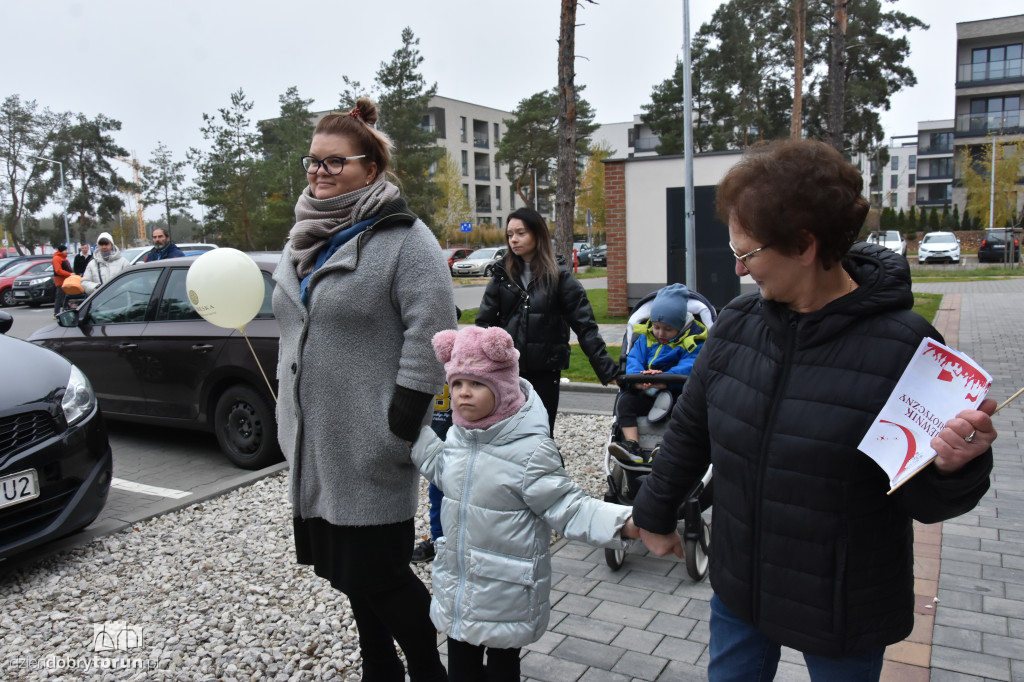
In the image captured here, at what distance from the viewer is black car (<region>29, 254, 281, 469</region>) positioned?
6195 mm

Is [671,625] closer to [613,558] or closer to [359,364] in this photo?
[613,558]

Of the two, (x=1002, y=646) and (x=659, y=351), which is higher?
(x=659, y=351)

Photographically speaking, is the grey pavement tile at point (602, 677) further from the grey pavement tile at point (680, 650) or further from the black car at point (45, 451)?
the black car at point (45, 451)

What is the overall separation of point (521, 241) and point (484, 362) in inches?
87.6

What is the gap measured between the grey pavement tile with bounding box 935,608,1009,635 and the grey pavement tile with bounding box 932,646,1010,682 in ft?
0.80

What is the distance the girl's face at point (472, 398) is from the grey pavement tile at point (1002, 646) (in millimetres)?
2426

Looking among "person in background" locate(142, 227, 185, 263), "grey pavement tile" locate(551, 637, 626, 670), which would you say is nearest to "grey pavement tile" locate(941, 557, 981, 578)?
"grey pavement tile" locate(551, 637, 626, 670)

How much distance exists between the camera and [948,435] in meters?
1.50

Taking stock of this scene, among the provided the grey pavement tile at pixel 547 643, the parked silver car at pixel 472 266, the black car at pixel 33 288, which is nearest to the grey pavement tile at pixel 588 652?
the grey pavement tile at pixel 547 643

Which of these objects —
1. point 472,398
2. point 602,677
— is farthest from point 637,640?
point 472,398

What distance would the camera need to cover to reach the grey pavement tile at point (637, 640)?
3283 mm

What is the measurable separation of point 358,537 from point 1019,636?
288cm

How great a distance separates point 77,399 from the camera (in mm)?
4629

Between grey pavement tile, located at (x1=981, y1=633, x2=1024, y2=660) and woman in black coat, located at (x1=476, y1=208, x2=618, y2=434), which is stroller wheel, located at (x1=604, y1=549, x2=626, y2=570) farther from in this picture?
grey pavement tile, located at (x1=981, y1=633, x2=1024, y2=660)
